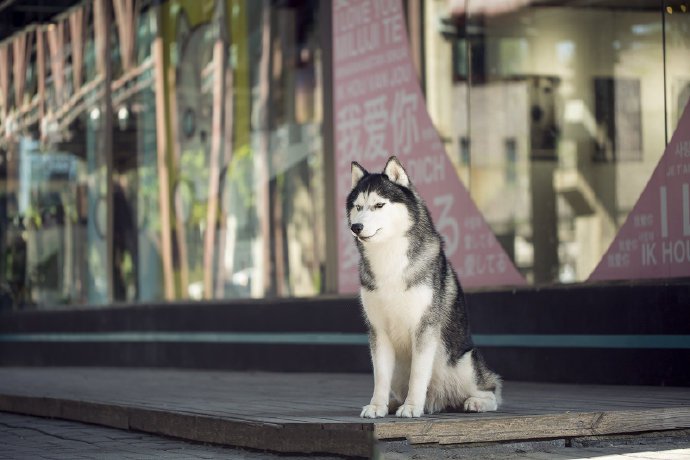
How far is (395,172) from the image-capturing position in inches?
266

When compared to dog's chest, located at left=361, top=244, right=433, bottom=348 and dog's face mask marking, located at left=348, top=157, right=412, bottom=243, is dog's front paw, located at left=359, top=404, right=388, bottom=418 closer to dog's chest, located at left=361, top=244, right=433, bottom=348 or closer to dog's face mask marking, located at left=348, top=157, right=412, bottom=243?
dog's chest, located at left=361, top=244, right=433, bottom=348

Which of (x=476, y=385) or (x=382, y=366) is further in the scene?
(x=476, y=385)

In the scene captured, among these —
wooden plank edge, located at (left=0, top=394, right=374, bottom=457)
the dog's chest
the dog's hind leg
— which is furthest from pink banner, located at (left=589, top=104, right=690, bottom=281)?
wooden plank edge, located at (left=0, top=394, right=374, bottom=457)

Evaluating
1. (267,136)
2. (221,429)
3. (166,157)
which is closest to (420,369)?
(221,429)

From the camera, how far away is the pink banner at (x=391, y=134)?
10.8 metres

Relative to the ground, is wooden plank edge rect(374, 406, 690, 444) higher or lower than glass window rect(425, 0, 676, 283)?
lower

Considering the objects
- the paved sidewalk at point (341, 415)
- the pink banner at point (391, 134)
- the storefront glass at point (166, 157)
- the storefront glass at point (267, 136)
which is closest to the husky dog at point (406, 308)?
the paved sidewalk at point (341, 415)

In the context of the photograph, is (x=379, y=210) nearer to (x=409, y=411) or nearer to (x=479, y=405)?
(x=409, y=411)

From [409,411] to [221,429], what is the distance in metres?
1.24

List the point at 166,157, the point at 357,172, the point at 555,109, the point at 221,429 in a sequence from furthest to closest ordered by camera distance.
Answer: the point at 166,157, the point at 555,109, the point at 221,429, the point at 357,172

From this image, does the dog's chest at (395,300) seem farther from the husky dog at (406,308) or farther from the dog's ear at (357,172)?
the dog's ear at (357,172)

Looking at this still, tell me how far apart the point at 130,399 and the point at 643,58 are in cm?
482

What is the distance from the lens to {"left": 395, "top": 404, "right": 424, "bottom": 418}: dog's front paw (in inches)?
254

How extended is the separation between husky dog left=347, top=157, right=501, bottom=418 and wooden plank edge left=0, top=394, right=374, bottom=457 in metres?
0.38
